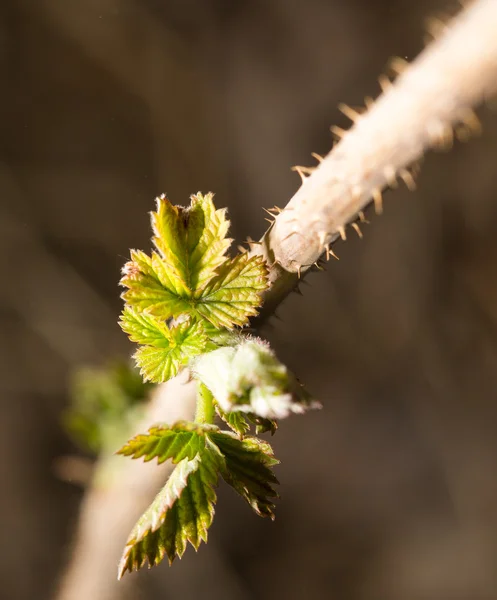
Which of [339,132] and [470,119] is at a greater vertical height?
[339,132]

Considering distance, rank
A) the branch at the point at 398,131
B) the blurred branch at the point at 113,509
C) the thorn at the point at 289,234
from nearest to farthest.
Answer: the branch at the point at 398,131 < the thorn at the point at 289,234 < the blurred branch at the point at 113,509

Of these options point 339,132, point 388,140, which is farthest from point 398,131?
point 339,132

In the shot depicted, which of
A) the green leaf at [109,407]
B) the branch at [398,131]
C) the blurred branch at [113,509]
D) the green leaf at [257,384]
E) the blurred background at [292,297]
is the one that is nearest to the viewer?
the branch at [398,131]

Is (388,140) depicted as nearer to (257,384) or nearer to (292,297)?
(257,384)

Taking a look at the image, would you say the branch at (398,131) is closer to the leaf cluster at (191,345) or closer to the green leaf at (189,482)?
the leaf cluster at (191,345)

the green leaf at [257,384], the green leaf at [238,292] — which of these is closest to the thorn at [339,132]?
the green leaf at [238,292]

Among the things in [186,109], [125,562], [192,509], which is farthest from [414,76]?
[186,109]

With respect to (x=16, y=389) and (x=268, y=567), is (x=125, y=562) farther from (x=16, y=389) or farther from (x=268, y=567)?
(x=268, y=567)
